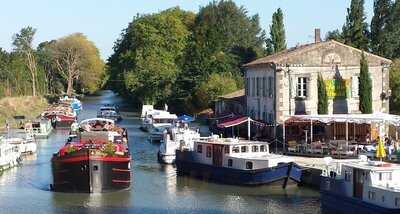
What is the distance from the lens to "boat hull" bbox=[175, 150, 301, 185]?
41.7 metres

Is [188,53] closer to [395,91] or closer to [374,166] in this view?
[395,91]

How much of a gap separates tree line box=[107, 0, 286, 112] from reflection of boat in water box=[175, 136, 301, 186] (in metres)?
43.9

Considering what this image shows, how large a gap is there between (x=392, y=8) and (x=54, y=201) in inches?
2103

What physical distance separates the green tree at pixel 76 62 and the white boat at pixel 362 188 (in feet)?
410

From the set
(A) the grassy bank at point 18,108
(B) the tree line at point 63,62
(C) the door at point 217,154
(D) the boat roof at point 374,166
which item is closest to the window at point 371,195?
(D) the boat roof at point 374,166

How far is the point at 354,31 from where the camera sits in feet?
275

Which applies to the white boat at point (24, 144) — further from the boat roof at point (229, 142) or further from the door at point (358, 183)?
the door at point (358, 183)

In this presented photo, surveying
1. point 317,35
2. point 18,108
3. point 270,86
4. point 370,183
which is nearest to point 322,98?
point 270,86

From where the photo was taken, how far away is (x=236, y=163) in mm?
43594

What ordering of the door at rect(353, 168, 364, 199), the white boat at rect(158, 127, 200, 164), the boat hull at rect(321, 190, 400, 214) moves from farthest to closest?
the white boat at rect(158, 127, 200, 164)
the door at rect(353, 168, 364, 199)
the boat hull at rect(321, 190, 400, 214)

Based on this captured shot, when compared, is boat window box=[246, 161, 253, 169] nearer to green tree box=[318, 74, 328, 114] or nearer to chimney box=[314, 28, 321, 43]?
green tree box=[318, 74, 328, 114]

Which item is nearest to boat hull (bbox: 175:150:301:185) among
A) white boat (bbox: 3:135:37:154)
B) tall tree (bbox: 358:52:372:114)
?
tall tree (bbox: 358:52:372:114)

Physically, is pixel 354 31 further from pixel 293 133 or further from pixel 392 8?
pixel 293 133

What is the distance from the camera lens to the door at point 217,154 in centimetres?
4503
